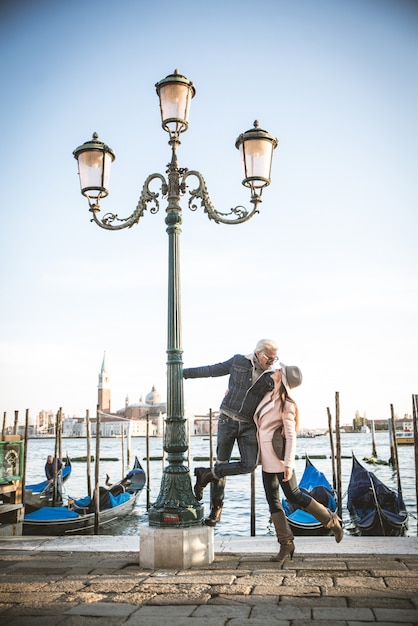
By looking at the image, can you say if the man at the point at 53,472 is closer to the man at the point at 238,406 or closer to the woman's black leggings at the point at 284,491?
the man at the point at 238,406

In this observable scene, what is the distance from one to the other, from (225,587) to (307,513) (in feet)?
17.5

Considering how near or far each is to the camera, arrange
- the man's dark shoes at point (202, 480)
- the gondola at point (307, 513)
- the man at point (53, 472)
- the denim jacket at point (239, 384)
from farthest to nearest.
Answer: the man at point (53, 472), the gondola at point (307, 513), the man's dark shoes at point (202, 480), the denim jacket at point (239, 384)

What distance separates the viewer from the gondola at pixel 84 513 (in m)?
8.59

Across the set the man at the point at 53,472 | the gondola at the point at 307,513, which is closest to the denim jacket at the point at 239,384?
the gondola at the point at 307,513

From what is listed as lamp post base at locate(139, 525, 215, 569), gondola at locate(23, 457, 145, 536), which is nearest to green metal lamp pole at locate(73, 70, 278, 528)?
lamp post base at locate(139, 525, 215, 569)

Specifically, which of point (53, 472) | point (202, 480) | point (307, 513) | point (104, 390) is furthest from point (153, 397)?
point (202, 480)

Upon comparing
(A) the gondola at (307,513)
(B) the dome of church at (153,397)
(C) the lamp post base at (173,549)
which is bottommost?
(A) the gondola at (307,513)

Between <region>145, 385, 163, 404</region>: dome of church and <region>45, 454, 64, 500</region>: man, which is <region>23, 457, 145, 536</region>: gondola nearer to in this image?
<region>45, 454, 64, 500</region>: man

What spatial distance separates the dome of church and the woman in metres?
111

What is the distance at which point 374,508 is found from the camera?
8.91 meters

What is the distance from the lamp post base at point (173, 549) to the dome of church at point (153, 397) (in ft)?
365

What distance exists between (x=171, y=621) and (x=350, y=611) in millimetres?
721

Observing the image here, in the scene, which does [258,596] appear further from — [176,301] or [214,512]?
[176,301]

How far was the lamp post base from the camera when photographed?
3.32m
